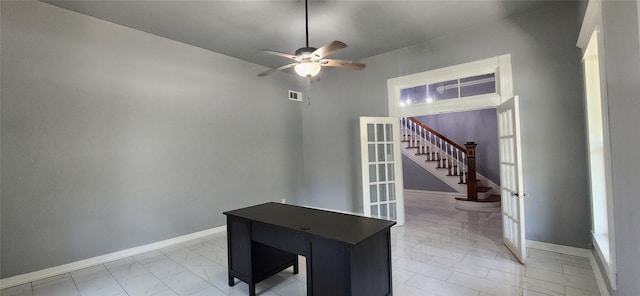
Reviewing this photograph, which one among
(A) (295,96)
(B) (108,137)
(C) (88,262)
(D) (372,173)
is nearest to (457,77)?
(D) (372,173)

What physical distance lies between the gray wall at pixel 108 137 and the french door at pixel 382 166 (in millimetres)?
2137

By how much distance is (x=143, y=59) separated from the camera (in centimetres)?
370

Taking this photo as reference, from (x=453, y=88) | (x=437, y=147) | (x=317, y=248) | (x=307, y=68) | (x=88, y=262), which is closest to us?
(x=317, y=248)

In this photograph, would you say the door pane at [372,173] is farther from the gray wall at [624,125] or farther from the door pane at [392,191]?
the gray wall at [624,125]

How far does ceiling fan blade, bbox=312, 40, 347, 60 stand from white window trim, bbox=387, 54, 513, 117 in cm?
234

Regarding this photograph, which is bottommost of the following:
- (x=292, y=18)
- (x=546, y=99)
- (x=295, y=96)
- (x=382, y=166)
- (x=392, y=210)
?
(x=392, y=210)

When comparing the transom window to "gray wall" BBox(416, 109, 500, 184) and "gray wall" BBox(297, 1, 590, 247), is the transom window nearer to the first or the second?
"gray wall" BBox(416, 109, 500, 184)

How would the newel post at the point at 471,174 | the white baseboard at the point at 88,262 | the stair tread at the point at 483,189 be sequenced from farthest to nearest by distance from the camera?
the stair tread at the point at 483,189 → the newel post at the point at 471,174 → the white baseboard at the point at 88,262

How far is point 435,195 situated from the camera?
6688 mm

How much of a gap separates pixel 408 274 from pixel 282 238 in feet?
4.97

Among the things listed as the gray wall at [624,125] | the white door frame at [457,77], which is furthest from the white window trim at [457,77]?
the gray wall at [624,125]

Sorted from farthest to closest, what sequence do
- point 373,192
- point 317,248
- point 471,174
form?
point 471,174 → point 373,192 → point 317,248

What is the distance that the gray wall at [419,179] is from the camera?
6668mm

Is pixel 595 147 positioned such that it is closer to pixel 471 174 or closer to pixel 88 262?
pixel 471 174
